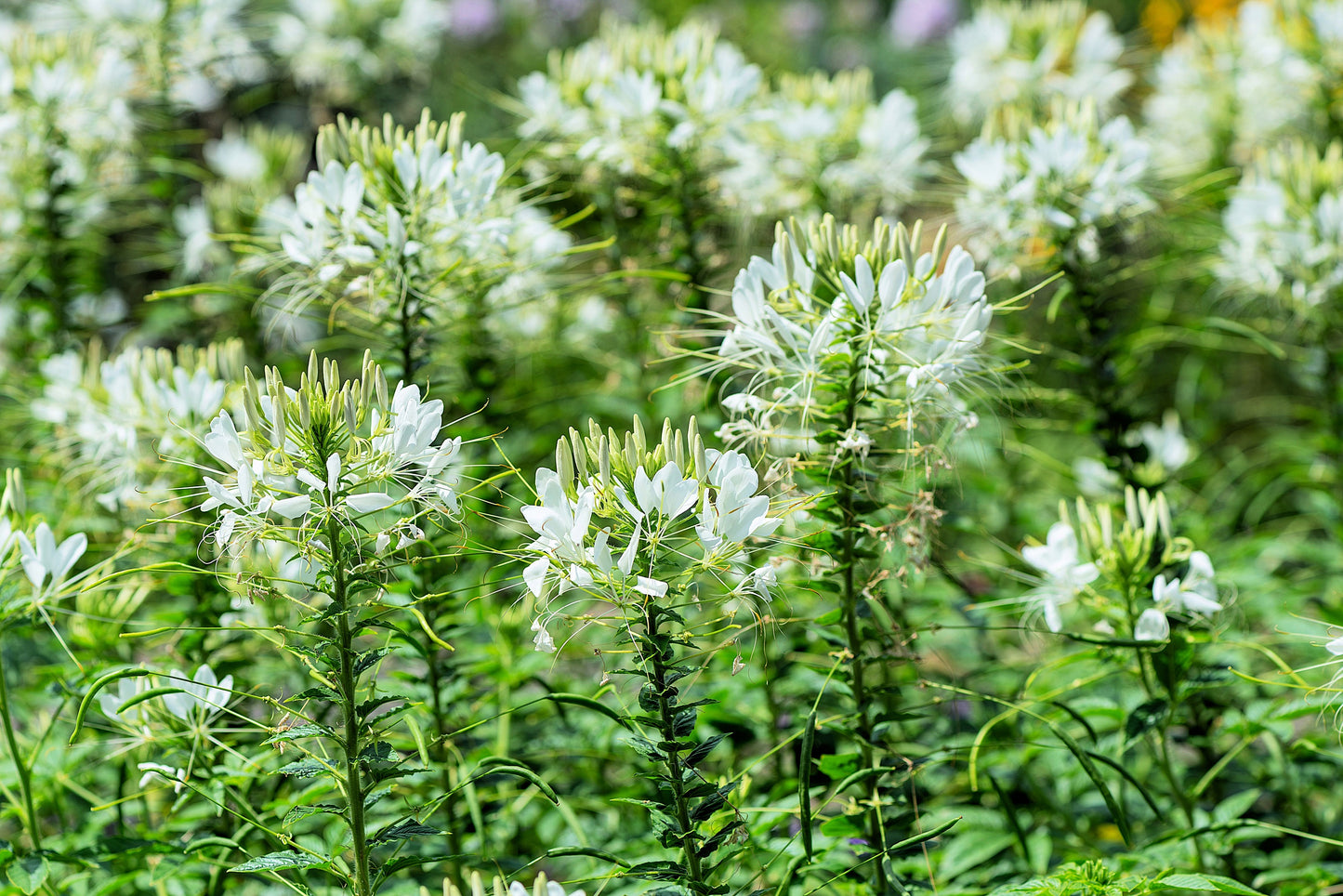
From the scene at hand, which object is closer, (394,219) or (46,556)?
(46,556)

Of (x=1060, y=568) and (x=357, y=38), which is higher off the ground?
(x=357, y=38)

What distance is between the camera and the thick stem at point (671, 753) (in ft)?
4.42

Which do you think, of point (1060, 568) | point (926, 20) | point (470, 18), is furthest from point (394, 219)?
point (926, 20)

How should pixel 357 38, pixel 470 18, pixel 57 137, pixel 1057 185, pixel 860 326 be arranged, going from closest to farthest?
pixel 860 326
pixel 1057 185
pixel 57 137
pixel 357 38
pixel 470 18

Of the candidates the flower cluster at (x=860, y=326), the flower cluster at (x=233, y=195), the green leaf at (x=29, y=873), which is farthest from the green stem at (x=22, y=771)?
the flower cluster at (x=233, y=195)

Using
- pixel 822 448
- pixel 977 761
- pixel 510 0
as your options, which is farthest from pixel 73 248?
pixel 510 0

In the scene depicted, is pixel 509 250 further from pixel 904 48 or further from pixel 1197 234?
pixel 904 48

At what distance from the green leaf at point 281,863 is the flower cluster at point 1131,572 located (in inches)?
51.8

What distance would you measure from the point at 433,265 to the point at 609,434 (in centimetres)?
75

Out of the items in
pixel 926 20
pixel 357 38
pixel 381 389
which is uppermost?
pixel 926 20

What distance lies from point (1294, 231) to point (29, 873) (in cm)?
298

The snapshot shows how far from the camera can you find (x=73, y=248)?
2.84 m

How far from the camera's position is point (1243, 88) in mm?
3309

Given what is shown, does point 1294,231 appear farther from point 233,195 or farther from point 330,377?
point 233,195
